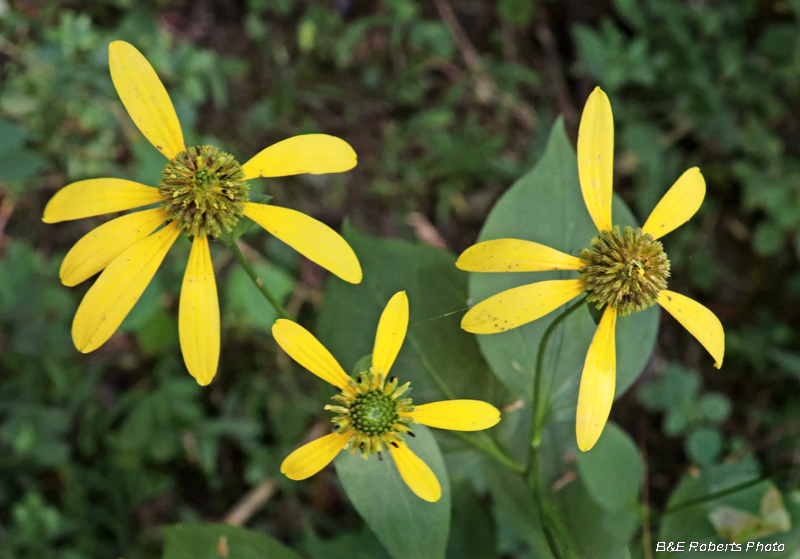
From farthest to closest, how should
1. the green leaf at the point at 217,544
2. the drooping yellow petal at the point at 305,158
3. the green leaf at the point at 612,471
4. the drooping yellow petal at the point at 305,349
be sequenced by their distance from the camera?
1. the green leaf at the point at 612,471
2. the green leaf at the point at 217,544
3. the drooping yellow petal at the point at 305,158
4. the drooping yellow petal at the point at 305,349

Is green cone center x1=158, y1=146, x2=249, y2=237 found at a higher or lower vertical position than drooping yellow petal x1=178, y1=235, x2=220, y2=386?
higher

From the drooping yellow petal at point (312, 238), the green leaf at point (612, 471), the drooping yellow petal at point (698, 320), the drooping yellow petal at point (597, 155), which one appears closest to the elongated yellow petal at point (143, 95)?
the drooping yellow petal at point (312, 238)

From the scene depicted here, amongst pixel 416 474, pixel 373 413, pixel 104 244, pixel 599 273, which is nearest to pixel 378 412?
pixel 373 413

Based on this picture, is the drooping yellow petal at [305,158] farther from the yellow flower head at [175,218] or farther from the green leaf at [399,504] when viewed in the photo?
the green leaf at [399,504]

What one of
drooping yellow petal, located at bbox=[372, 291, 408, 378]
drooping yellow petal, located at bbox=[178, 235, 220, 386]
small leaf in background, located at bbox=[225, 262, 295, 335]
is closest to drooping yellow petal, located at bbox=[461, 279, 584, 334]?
drooping yellow petal, located at bbox=[372, 291, 408, 378]

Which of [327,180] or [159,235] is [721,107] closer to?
[327,180]

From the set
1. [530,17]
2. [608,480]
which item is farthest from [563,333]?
[530,17]

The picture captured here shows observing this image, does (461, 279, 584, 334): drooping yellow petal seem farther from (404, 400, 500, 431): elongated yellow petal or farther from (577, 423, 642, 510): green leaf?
(577, 423, 642, 510): green leaf

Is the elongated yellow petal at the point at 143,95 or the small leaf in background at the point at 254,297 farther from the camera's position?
the small leaf in background at the point at 254,297

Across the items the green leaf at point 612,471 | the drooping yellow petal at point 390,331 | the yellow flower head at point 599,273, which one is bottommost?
the green leaf at point 612,471
